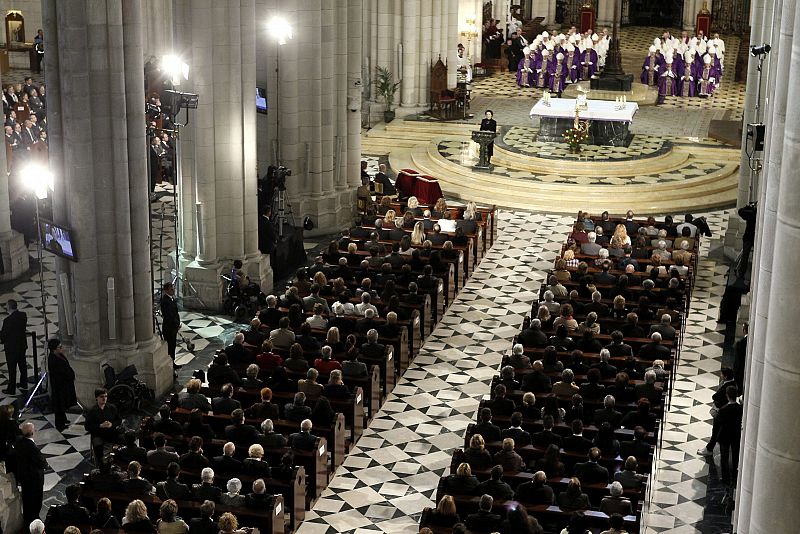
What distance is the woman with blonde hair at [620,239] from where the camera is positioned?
25844mm

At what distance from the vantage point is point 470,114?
41.5 metres

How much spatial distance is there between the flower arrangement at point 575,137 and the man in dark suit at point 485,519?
875 inches

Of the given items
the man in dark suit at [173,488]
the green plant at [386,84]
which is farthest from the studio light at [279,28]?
the green plant at [386,84]

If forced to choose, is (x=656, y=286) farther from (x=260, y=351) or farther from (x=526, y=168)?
(x=526, y=168)

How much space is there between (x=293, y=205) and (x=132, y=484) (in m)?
14.3

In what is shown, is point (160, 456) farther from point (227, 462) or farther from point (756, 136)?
point (756, 136)

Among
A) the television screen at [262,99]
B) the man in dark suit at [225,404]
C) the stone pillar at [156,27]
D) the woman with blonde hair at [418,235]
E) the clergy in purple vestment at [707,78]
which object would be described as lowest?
the man in dark suit at [225,404]

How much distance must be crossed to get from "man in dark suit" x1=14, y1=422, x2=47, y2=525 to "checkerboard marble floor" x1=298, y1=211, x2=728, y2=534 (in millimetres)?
3439

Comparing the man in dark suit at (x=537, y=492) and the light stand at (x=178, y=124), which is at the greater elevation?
the light stand at (x=178, y=124)

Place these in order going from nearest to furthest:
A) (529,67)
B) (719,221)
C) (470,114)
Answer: (719,221) < (470,114) < (529,67)

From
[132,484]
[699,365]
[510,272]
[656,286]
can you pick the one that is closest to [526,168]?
[510,272]

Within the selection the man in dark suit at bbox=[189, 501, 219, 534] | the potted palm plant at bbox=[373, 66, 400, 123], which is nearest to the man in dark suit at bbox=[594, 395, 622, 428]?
the man in dark suit at bbox=[189, 501, 219, 534]

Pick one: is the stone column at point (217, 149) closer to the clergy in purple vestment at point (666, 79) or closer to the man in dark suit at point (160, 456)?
the man in dark suit at point (160, 456)

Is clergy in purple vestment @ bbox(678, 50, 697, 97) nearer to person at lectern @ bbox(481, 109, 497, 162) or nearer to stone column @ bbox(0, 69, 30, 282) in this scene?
person at lectern @ bbox(481, 109, 497, 162)
